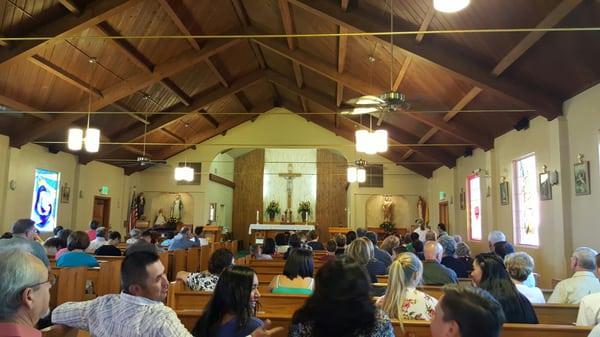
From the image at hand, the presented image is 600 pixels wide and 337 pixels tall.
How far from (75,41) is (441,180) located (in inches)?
374

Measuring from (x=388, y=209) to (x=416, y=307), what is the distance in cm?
1138

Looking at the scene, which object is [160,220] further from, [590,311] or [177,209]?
[590,311]

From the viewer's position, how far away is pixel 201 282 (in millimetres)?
3441

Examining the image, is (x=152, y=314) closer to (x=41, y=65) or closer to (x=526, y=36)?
(x=526, y=36)

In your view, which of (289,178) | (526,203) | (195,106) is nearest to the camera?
(526,203)

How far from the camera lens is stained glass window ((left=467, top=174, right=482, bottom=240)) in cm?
950

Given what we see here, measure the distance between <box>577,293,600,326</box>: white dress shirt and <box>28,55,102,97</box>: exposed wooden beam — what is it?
23.5 ft

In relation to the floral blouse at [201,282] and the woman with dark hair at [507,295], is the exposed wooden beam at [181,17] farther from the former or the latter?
the woman with dark hair at [507,295]

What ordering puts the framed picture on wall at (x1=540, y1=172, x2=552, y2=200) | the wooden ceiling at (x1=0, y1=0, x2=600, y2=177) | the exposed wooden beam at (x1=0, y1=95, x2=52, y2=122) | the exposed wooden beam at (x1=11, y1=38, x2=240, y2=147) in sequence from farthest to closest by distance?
the exposed wooden beam at (x1=11, y1=38, x2=240, y2=147) → the exposed wooden beam at (x1=0, y1=95, x2=52, y2=122) → the framed picture on wall at (x1=540, y1=172, x2=552, y2=200) → the wooden ceiling at (x1=0, y1=0, x2=600, y2=177)

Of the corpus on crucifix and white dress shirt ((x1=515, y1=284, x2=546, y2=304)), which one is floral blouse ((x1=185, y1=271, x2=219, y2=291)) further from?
the corpus on crucifix

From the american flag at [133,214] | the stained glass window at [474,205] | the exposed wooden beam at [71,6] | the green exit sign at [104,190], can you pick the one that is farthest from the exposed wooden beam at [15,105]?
the stained glass window at [474,205]

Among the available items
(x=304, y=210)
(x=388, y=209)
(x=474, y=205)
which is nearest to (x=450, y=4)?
(x=474, y=205)

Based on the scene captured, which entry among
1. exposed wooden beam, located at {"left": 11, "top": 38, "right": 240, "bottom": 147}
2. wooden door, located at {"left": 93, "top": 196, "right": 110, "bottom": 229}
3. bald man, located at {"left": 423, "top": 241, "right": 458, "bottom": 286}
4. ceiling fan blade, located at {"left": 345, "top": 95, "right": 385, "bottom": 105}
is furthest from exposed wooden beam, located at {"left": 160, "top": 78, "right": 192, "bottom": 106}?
bald man, located at {"left": 423, "top": 241, "right": 458, "bottom": 286}

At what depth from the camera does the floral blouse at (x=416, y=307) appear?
2.36m
